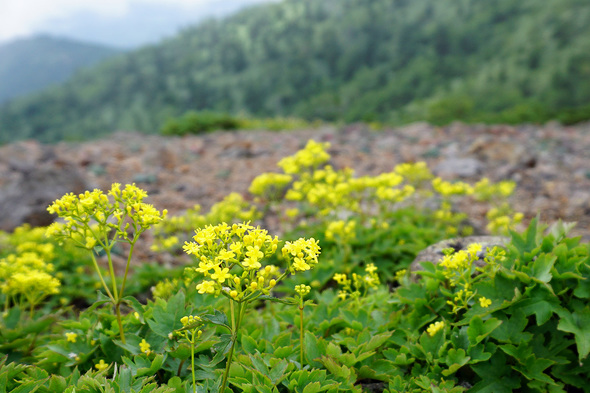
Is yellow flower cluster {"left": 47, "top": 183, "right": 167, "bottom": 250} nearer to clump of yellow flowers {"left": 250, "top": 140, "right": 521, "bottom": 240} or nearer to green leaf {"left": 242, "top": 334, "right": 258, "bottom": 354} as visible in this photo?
green leaf {"left": 242, "top": 334, "right": 258, "bottom": 354}

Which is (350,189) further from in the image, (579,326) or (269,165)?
(269,165)

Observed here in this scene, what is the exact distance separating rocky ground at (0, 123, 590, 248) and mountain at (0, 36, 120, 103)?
105 metres

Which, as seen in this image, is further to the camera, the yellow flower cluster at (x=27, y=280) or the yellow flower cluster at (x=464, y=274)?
the yellow flower cluster at (x=27, y=280)

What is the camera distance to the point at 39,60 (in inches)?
4053

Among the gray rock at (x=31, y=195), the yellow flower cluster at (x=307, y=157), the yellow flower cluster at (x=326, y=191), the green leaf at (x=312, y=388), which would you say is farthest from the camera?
the gray rock at (x=31, y=195)

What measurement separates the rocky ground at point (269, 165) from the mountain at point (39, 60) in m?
105

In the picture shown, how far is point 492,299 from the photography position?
1969 millimetres

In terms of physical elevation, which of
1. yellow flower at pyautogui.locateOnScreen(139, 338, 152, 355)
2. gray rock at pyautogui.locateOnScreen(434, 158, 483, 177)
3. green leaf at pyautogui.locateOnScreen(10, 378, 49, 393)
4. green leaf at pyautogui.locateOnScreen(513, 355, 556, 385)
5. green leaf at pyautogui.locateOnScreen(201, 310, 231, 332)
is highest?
green leaf at pyautogui.locateOnScreen(201, 310, 231, 332)

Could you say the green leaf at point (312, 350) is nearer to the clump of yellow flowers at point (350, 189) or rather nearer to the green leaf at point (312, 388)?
the green leaf at point (312, 388)

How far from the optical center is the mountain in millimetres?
99000

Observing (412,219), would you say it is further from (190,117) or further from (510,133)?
(190,117)

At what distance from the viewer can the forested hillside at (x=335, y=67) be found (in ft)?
112

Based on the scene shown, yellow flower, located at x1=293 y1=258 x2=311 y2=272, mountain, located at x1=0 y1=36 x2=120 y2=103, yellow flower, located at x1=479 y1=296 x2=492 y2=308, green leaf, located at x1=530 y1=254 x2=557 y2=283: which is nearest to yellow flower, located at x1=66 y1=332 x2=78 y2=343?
yellow flower, located at x1=293 y1=258 x2=311 y2=272

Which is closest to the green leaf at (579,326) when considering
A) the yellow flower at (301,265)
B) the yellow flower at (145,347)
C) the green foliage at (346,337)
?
the green foliage at (346,337)
